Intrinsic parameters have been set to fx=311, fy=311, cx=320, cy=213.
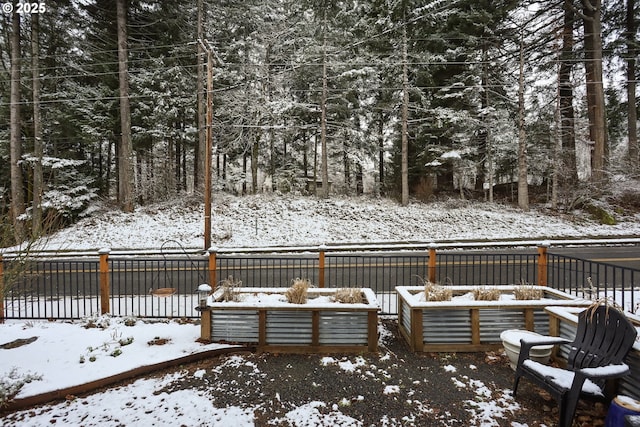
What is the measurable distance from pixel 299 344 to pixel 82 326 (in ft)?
12.0

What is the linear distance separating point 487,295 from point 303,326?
2.65 metres

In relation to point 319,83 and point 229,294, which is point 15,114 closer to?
point 319,83

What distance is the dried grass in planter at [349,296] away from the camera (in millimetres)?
4523

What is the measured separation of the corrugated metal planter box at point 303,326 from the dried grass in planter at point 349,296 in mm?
257

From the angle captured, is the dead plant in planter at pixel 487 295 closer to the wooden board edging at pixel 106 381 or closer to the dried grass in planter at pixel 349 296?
the dried grass in planter at pixel 349 296

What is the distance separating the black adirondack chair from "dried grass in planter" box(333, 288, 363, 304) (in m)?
2.04

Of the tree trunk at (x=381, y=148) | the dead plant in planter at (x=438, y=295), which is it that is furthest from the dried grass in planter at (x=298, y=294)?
the tree trunk at (x=381, y=148)

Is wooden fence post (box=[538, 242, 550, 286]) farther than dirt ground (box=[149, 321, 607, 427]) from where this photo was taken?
Yes

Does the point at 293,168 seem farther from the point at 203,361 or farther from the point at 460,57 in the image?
the point at 203,361

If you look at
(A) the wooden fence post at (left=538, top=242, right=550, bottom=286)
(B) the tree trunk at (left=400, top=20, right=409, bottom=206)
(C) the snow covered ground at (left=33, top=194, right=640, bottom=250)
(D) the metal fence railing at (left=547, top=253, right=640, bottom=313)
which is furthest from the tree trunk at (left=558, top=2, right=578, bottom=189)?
(A) the wooden fence post at (left=538, top=242, right=550, bottom=286)

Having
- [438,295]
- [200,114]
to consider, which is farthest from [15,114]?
[438,295]

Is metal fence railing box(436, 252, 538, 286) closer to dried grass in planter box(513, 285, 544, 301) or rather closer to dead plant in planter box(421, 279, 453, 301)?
dried grass in planter box(513, 285, 544, 301)

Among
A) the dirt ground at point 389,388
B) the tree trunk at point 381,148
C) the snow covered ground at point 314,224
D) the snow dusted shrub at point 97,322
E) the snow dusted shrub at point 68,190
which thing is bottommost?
the dirt ground at point 389,388

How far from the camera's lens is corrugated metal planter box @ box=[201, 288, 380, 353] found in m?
4.21
